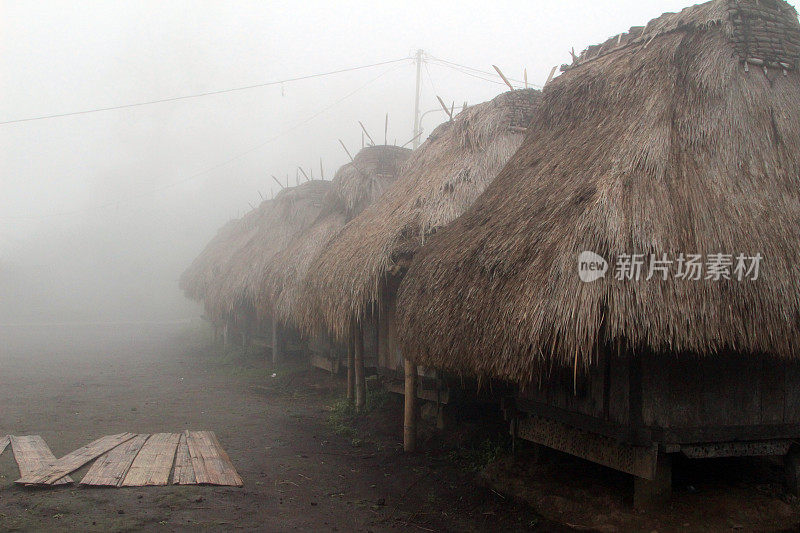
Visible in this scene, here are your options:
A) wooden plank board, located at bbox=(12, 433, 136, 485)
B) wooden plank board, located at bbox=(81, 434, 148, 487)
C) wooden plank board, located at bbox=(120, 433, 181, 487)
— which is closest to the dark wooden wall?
wooden plank board, located at bbox=(120, 433, 181, 487)

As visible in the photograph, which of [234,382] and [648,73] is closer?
[648,73]

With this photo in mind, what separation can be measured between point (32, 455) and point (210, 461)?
2.08 metres

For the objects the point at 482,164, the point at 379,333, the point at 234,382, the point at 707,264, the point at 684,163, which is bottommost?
the point at 234,382

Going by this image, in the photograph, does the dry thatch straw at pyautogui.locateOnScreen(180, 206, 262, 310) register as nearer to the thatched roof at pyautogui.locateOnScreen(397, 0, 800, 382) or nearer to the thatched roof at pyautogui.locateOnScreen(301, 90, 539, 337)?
the thatched roof at pyautogui.locateOnScreen(301, 90, 539, 337)

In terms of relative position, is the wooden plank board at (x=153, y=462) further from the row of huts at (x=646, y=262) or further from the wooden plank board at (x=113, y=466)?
the row of huts at (x=646, y=262)

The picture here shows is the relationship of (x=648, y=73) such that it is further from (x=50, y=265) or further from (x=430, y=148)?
(x=50, y=265)

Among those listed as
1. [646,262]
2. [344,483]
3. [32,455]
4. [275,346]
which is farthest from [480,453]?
[275,346]

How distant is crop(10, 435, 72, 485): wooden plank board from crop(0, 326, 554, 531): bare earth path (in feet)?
0.42

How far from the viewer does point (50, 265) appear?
51531mm

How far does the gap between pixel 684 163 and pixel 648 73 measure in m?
1.43

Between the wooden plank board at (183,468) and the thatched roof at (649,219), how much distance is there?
2654mm

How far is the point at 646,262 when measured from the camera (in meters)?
4.64

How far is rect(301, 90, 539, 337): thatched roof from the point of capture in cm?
857

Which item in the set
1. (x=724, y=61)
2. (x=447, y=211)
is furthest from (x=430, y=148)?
(x=724, y=61)
